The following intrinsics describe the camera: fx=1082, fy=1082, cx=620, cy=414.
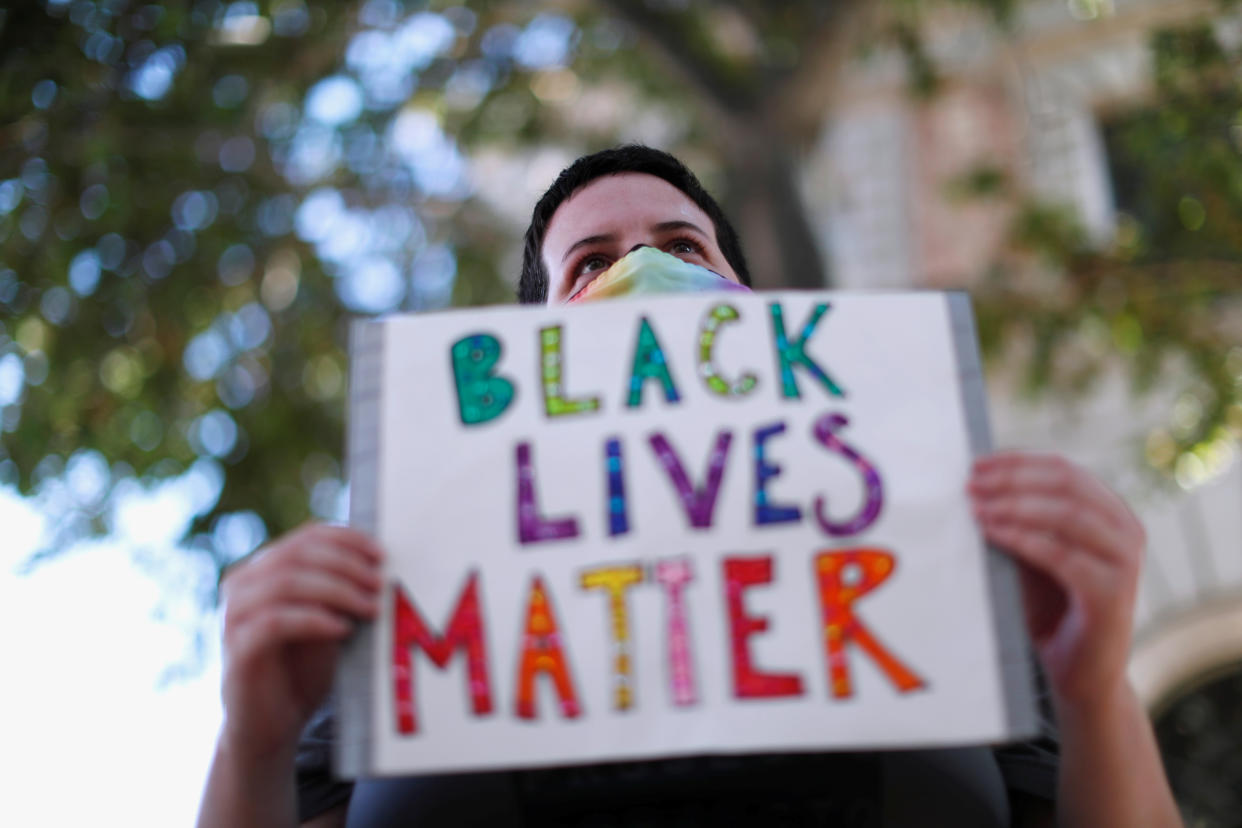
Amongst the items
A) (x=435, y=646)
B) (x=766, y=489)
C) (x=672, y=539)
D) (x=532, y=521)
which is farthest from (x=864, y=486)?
(x=435, y=646)

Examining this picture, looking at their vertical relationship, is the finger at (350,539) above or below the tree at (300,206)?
below

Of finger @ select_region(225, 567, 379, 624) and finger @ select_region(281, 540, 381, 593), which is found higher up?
finger @ select_region(281, 540, 381, 593)

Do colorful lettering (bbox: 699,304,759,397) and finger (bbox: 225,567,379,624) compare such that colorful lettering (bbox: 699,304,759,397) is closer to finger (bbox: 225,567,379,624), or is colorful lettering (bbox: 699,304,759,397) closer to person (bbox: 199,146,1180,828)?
person (bbox: 199,146,1180,828)

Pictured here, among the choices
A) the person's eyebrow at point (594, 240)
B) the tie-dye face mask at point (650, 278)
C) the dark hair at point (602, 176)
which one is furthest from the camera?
the dark hair at point (602, 176)

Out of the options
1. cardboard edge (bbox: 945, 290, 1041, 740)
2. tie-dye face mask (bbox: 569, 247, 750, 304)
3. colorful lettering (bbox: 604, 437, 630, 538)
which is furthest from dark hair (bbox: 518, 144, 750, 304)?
cardboard edge (bbox: 945, 290, 1041, 740)

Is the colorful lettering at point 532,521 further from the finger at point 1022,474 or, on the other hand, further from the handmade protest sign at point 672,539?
the finger at point 1022,474

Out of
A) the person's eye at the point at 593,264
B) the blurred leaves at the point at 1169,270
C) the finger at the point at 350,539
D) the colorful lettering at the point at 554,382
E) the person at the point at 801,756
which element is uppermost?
the blurred leaves at the point at 1169,270

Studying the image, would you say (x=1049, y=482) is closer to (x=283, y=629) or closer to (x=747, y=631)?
(x=747, y=631)

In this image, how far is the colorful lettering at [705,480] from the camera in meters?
1.09

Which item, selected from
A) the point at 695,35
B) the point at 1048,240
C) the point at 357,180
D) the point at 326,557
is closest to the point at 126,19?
the point at 357,180

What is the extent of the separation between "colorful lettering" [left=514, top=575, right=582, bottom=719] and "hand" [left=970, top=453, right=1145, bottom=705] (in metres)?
0.44

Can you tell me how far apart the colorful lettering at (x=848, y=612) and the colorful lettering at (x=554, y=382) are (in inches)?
11.4

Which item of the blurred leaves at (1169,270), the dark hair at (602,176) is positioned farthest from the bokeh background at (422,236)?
the dark hair at (602,176)

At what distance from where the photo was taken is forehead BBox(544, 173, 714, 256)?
1.60 m
